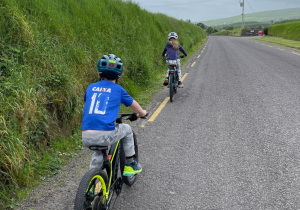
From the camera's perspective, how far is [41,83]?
Answer: 4887 millimetres

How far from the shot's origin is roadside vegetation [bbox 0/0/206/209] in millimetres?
3572

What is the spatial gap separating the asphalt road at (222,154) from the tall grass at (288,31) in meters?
26.5

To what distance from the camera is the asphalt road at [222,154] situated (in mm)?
3209

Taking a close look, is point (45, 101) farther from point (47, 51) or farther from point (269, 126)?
point (269, 126)

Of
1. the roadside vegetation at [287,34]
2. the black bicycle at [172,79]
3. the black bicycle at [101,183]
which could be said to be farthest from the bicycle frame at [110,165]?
the roadside vegetation at [287,34]

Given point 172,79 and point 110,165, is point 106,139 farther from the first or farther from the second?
point 172,79

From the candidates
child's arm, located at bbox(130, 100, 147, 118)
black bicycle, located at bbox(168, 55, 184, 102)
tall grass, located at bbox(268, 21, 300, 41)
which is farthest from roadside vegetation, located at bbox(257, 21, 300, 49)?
child's arm, located at bbox(130, 100, 147, 118)

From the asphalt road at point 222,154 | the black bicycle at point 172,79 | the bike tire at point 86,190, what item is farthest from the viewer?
the black bicycle at point 172,79

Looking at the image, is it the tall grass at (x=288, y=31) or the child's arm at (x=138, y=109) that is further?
the tall grass at (x=288, y=31)

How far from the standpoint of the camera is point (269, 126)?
5.33 meters

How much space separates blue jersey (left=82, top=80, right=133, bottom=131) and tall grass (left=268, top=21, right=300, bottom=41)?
1274 inches

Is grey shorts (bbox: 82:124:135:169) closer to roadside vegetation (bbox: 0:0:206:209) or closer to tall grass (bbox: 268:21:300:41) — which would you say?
roadside vegetation (bbox: 0:0:206:209)

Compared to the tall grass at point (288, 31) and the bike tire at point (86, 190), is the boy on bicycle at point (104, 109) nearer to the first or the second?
the bike tire at point (86, 190)

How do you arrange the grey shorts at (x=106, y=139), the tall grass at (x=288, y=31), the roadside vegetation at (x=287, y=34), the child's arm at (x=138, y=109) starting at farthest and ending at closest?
the tall grass at (x=288, y=31), the roadside vegetation at (x=287, y=34), the child's arm at (x=138, y=109), the grey shorts at (x=106, y=139)
